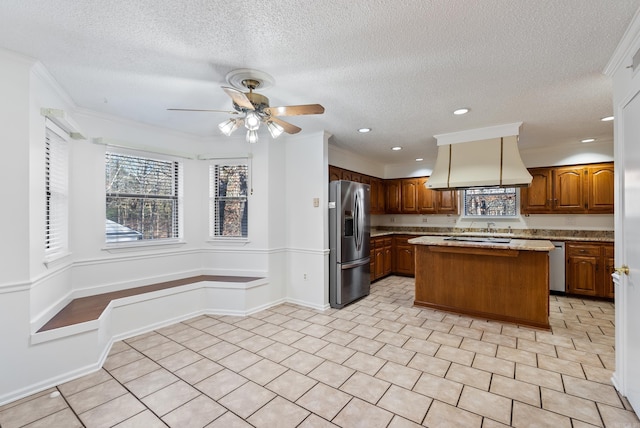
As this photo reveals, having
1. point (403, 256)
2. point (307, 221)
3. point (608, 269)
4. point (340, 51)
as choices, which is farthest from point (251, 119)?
point (608, 269)

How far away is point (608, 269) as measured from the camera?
448 centimetres

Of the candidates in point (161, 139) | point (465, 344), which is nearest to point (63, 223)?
point (161, 139)

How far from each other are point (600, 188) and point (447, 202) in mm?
2338

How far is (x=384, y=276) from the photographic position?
20.6ft

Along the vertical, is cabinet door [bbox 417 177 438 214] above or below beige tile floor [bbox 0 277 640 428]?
above

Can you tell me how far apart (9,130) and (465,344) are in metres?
4.40

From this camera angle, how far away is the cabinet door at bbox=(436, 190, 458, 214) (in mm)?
6153

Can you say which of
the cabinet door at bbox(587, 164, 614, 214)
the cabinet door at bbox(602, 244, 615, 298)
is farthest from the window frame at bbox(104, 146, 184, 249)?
the cabinet door at bbox(587, 164, 614, 214)

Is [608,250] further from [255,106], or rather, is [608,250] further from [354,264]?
[255,106]

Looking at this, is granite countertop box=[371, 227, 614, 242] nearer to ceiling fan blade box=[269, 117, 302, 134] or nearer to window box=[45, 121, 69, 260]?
ceiling fan blade box=[269, 117, 302, 134]

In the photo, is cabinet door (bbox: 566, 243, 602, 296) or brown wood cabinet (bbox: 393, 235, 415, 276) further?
brown wood cabinet (bbox: 393, 235, 415, 276)

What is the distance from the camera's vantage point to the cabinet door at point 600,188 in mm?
4734

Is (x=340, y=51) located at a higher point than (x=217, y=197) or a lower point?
higher

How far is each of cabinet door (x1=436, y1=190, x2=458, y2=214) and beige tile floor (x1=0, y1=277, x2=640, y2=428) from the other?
2893 mm
